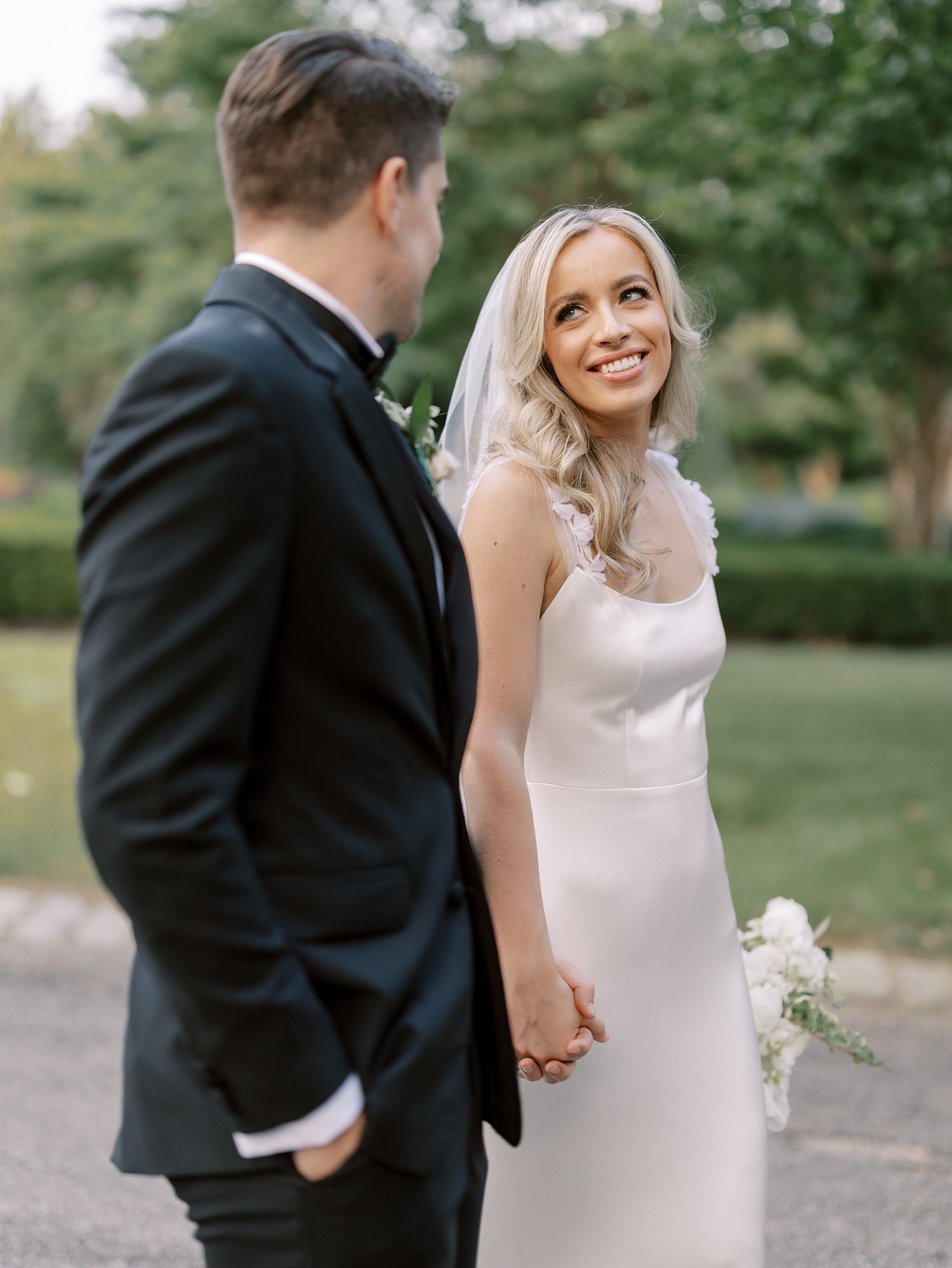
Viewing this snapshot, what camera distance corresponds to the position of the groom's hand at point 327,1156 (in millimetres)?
1417

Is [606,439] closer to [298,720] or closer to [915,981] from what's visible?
[298,720]

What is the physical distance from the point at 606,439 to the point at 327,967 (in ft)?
4.74

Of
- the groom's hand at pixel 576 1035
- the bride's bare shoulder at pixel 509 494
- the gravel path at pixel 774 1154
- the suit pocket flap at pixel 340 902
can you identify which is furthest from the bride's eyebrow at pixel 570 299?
→ the gravel path at pixel 774 1154

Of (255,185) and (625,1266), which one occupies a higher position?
(255,185)

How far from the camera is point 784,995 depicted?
113 inches

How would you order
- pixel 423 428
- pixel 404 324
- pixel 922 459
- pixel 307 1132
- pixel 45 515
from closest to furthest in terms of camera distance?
pixel 307 1132
pixel 404 324
pixel 423 428
pixel 922 459
pixel 45 515

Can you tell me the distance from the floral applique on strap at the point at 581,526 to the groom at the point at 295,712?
70cm

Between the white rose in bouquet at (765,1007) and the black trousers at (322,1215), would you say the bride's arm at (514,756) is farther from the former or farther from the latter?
the white rose in bouquet at (765,1007)

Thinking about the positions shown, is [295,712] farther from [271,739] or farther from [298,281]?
[298,281]

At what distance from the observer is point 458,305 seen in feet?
50.2

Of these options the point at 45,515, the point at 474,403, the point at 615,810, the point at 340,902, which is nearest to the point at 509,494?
the point at 474,403

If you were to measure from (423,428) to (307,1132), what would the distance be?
109 cm

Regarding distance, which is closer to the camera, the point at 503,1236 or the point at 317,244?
the point at 317,244

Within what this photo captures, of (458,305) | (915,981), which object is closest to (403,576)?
(915,981)
